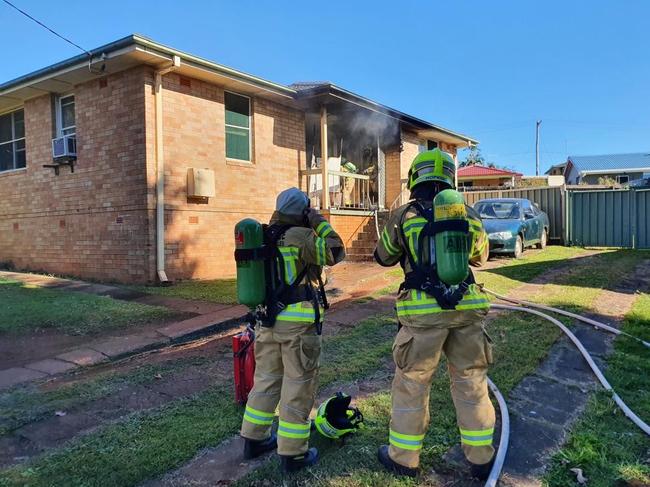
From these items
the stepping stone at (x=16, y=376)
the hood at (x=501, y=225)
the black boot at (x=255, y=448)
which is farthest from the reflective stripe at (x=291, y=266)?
the hood at (x=501, y=225)

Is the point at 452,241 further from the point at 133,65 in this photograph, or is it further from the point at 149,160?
the point at 133,65

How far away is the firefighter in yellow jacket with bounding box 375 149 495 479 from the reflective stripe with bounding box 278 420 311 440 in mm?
484

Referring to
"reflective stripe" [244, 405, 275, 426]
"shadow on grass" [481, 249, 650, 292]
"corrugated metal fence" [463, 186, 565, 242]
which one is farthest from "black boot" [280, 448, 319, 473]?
"corrugated metal fence" [463, 186, 565, 242]

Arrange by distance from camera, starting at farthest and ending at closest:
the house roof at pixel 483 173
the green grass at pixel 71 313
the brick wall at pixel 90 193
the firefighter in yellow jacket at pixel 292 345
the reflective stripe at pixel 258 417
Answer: the house roof at pixel 483 173, the brick wall at pixel 90 193, the green grass at pixel 71 313, the reflective stripe at pixel 258 417, the firefighter in yellow jacket at pixel 292 345

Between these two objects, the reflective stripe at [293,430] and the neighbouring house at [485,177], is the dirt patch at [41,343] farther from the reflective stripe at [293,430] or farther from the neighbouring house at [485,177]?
the neighbouring house at [485,177]

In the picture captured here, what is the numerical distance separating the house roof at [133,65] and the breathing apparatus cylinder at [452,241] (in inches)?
281

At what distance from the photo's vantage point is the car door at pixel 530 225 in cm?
1194

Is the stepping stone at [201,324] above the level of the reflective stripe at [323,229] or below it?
below

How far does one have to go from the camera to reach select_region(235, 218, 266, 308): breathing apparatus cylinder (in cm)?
280

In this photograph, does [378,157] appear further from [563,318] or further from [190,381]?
[190,381]

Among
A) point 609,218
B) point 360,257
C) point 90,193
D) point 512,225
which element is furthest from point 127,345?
point 609,218

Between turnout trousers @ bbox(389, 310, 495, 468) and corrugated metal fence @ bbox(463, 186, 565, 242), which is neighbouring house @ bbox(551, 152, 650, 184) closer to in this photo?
corrugated metal fence @ bbox(463, 186, 565, 242)

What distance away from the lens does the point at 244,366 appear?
3525 millimetres

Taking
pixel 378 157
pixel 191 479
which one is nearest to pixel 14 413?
pixel 191 479
